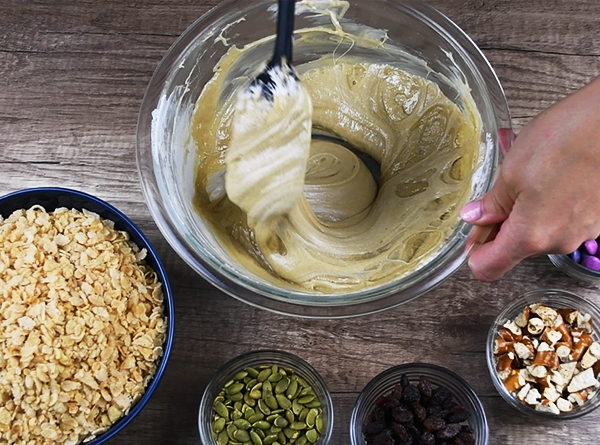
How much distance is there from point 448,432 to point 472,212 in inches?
21.7

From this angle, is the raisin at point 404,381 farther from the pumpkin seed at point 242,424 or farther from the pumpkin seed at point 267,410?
the pumpkin seed at point 242,424

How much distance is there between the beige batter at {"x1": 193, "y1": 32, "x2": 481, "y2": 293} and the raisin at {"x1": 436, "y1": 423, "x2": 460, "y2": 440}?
0.42 metres

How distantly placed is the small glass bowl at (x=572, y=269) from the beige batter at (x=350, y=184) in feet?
1.23

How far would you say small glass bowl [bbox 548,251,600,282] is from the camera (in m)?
1.64

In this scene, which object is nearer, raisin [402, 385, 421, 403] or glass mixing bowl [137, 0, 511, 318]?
glass mixing bowl [137, 0, 511, 318]

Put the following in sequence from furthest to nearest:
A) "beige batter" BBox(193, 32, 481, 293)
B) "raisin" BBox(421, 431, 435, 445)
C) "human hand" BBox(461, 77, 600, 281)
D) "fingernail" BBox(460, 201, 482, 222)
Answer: "raisin" BBox(421, 431, 435, 445) → "beige batter" BBox(193, 32, 481, 293) → "fingernail" BBox(460, 201, 482, 222) → "human hand" BBox(461, 77, 600, 281)

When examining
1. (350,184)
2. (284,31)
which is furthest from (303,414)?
(284,31)

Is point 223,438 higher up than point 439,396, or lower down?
lower down

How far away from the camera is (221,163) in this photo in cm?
157

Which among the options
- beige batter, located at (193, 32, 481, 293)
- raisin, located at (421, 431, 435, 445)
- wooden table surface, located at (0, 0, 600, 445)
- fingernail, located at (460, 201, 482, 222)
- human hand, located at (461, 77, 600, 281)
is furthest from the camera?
wooden table surface, located at (0, 0, 600, 445)

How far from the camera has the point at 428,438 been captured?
1558mm

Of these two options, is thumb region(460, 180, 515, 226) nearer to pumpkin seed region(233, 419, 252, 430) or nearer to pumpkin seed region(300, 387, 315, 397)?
pumpkin seed region(300, 387, 315, 397)

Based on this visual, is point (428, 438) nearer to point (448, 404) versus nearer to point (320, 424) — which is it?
point (448, 404)

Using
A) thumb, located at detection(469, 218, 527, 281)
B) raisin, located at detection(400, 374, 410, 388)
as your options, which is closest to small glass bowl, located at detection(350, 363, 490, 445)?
raisin, located at detection(400, 374, 410, 388)
